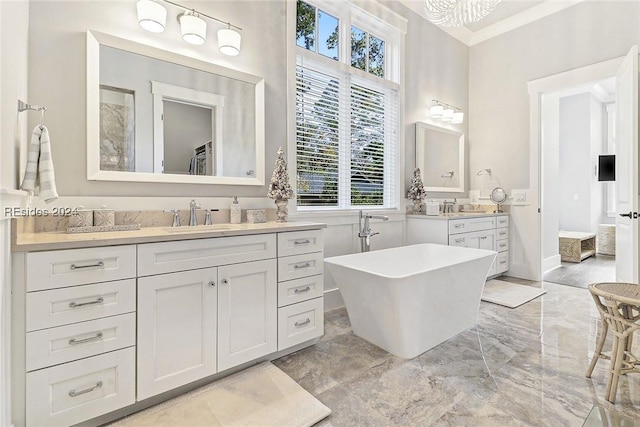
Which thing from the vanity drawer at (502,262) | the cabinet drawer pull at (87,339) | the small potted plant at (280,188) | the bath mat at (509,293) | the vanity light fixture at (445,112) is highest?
the vanity light fixture at (445,112)

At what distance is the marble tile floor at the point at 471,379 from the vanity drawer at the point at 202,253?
774 mm

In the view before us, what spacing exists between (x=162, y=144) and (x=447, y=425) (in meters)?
2.26

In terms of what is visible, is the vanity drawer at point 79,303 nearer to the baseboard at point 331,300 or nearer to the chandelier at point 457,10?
the baseboard at point 331,300

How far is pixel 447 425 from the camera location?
147 cm

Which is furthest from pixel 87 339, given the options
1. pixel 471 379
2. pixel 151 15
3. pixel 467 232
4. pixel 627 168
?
pixel 627 168

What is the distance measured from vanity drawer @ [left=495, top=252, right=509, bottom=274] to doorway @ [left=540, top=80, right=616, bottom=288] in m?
0.71

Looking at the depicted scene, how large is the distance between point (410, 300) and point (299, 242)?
0.80 meters

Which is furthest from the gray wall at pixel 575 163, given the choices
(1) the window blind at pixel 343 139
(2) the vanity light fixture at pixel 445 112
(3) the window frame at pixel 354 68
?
(1) the window blind at pixel 343 139

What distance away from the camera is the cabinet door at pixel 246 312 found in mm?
1751

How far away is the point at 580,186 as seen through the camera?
19.7 ft

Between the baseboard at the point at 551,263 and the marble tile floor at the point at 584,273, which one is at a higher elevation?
the baseboard at the point at 551,263

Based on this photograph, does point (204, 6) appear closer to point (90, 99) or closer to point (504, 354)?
point (90, 99)

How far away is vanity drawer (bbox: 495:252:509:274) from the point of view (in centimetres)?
401

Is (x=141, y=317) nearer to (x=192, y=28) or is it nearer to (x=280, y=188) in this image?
(x=280, y=188)
